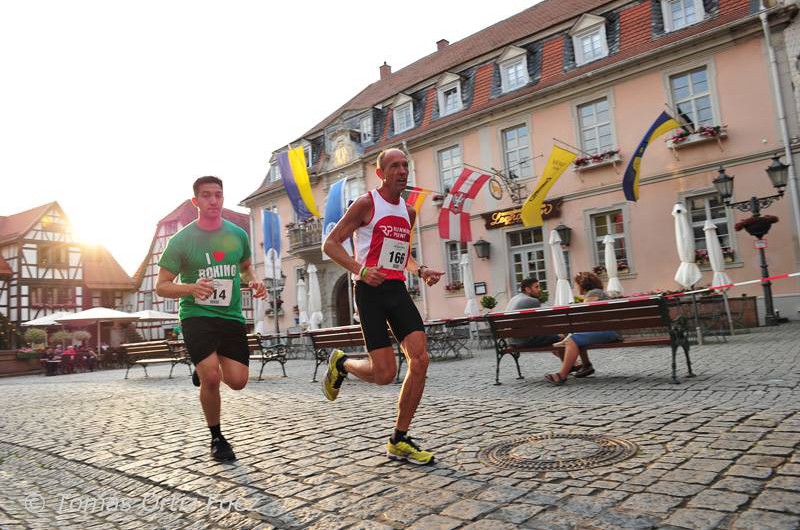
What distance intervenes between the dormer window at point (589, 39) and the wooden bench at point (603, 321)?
13852 mm

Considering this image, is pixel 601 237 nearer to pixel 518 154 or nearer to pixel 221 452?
pixel 518 154

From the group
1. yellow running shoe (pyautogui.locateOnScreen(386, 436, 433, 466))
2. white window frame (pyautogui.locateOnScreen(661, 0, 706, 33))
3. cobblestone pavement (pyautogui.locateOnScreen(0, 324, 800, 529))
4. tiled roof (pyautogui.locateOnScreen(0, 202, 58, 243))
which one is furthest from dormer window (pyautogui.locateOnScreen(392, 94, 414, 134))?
tiled roof (pyautogui.locateOnScreen(0, 202, 58, 243))

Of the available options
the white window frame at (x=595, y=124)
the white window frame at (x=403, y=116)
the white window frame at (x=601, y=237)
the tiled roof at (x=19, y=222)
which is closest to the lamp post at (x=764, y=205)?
the white window frame at (x=601, y=237)

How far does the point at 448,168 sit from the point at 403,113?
3847 mm

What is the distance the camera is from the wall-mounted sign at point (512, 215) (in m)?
18.2

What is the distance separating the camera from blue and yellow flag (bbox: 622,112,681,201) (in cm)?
1398

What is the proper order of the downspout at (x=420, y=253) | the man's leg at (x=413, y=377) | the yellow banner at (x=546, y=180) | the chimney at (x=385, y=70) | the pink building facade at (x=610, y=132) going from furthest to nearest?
the chimney at (x=385, y=70)
the downspout at (x=420, y=253)
the yellow banner at (x=546, y=180)
the pink building facade at (x=610, y=132)
the man's leg at (x=413, y=377)

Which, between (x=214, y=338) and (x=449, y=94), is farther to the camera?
(x=449, y=94)

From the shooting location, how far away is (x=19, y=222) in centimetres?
3994

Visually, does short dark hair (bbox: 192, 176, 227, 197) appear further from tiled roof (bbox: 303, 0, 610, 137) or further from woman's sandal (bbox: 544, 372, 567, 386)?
tiled roof (bbox: 303, 0, 610, 137)

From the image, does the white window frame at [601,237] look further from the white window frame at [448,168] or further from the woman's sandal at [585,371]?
the woman's sandal at [585,371]

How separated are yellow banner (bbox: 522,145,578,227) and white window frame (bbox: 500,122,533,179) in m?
3.47

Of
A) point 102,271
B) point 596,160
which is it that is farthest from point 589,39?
point 102,271

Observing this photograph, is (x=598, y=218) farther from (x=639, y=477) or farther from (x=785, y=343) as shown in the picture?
(x=639, y=477)
